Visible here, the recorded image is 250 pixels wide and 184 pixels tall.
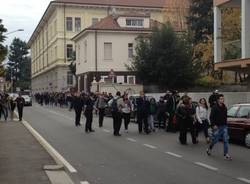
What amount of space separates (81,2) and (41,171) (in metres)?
70.5

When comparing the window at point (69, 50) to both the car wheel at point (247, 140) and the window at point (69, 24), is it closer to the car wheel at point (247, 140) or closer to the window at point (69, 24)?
the window at point (69, 24)

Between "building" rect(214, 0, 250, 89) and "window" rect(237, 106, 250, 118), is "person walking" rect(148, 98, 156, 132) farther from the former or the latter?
"building" rect(214, 0, 250, 89)

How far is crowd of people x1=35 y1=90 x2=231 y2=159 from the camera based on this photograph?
48.4ft

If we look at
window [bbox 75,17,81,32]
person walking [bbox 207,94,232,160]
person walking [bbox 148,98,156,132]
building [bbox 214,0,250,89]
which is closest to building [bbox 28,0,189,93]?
window [bbox 75,17,81,32]

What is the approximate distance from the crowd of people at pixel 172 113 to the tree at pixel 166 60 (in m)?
17.2

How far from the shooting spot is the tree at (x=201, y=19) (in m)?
51.6

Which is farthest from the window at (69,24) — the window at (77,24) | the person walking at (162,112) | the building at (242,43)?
the person walking at (162,112)

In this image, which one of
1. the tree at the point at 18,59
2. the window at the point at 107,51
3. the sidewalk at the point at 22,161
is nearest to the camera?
the sidewalk at the point at 22,161

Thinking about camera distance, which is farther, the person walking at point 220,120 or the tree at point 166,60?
the tree at point 166,60

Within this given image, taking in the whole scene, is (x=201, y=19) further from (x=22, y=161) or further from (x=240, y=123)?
(x=22, y=161)

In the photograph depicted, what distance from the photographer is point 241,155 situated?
15.4 m

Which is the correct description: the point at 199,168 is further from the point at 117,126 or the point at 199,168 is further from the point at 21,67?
the point at 21,67

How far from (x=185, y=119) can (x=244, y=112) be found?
1.93 metres

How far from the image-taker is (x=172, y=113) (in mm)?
24016
